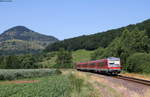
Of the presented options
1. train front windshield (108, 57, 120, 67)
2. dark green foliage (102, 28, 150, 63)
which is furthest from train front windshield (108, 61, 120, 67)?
dark green foliage (102, 28, 150, 63)

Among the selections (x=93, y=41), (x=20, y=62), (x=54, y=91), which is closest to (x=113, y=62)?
(x=54, y=91)

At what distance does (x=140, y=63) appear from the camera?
39344 mm

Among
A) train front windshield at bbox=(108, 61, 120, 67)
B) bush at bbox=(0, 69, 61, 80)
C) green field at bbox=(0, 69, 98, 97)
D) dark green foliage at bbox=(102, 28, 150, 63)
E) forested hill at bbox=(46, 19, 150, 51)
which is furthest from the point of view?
forested hill at bbox=(46, 19, 150, 51)

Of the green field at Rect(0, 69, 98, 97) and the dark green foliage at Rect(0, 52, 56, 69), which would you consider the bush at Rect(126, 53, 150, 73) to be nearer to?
the green field at Rect(0, 69, 98, 97)

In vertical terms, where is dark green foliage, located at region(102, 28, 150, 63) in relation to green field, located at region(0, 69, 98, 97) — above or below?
above

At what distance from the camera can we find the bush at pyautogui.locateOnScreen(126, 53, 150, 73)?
37562 millimetres

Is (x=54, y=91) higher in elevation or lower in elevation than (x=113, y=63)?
lower

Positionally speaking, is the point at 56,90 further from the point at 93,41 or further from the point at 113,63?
the point at 93,41

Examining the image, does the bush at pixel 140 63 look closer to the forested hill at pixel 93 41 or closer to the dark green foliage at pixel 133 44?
the dark green foliage at pixel 133 44

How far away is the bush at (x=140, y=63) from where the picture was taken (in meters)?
37.6

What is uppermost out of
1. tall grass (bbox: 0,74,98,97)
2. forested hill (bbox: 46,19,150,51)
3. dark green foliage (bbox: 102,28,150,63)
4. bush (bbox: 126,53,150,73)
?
forested hill (bbox: 46,19,150,51)

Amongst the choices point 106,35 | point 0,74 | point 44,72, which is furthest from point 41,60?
point 0,74

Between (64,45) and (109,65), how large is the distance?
144 m

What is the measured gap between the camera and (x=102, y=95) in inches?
581
